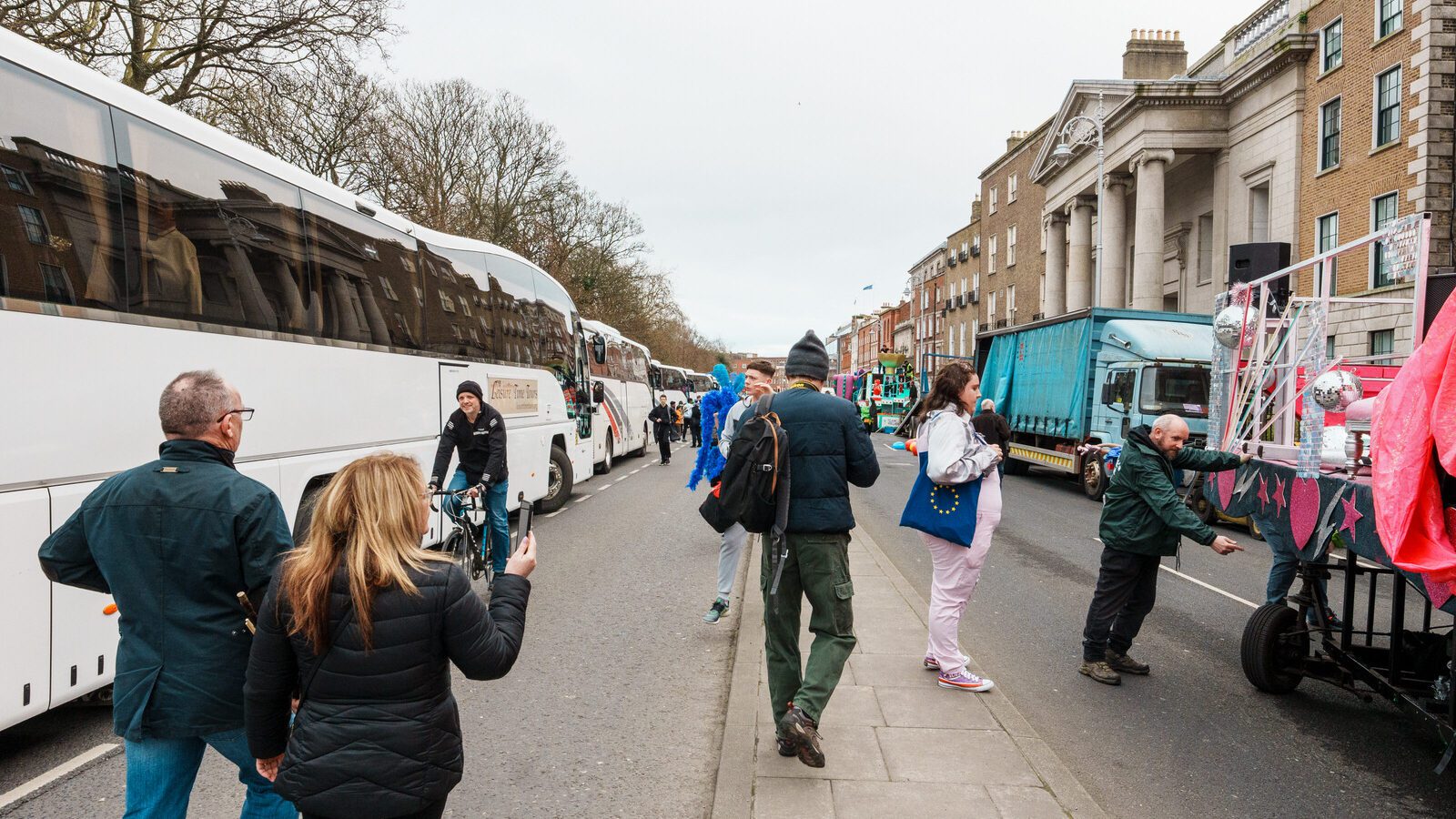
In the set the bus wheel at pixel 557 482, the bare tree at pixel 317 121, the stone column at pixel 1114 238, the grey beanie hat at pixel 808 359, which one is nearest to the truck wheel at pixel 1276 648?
the grey beanie hat at pixel 808 359

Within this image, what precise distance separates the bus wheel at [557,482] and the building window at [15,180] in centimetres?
971

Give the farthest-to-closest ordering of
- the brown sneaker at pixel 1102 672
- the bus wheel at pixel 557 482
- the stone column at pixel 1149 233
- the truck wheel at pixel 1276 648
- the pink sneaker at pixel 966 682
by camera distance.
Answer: the stone column at pixel 1149 233 < the bus wheel at pixel 557 482 < the brown sneaker at pixel 1102 672 < the truck wheel at pixel 1276 648 < the pink sneaker at pixel 966 682

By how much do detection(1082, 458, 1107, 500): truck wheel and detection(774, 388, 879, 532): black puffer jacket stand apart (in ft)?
41.3

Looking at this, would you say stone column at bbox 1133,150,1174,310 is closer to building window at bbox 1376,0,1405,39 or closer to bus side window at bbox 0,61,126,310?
building window at bbox 1376,0,1405,39

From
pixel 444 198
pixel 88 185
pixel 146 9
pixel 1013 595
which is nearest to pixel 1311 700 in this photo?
pixel 1013 595

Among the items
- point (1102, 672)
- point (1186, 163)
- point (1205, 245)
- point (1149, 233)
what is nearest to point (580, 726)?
point (1102, 672)

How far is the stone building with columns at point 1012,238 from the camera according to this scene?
146 ft

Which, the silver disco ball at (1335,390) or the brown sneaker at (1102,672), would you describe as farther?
the brown sneaker at (1102,672)

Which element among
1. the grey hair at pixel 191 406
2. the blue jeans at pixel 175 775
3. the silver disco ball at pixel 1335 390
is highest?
the silver disco ball at pixel 1335 390

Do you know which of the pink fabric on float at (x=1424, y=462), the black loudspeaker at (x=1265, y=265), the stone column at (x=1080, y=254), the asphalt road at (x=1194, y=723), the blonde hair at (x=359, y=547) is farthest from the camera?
the stone column at (x=1080, y=254)

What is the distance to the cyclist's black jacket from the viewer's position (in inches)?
294

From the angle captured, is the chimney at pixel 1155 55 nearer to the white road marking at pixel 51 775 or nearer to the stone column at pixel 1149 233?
the stone column at pixel 1149 233

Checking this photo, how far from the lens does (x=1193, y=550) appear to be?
10.7 metres

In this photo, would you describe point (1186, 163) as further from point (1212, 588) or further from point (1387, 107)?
point (1212, 588)
